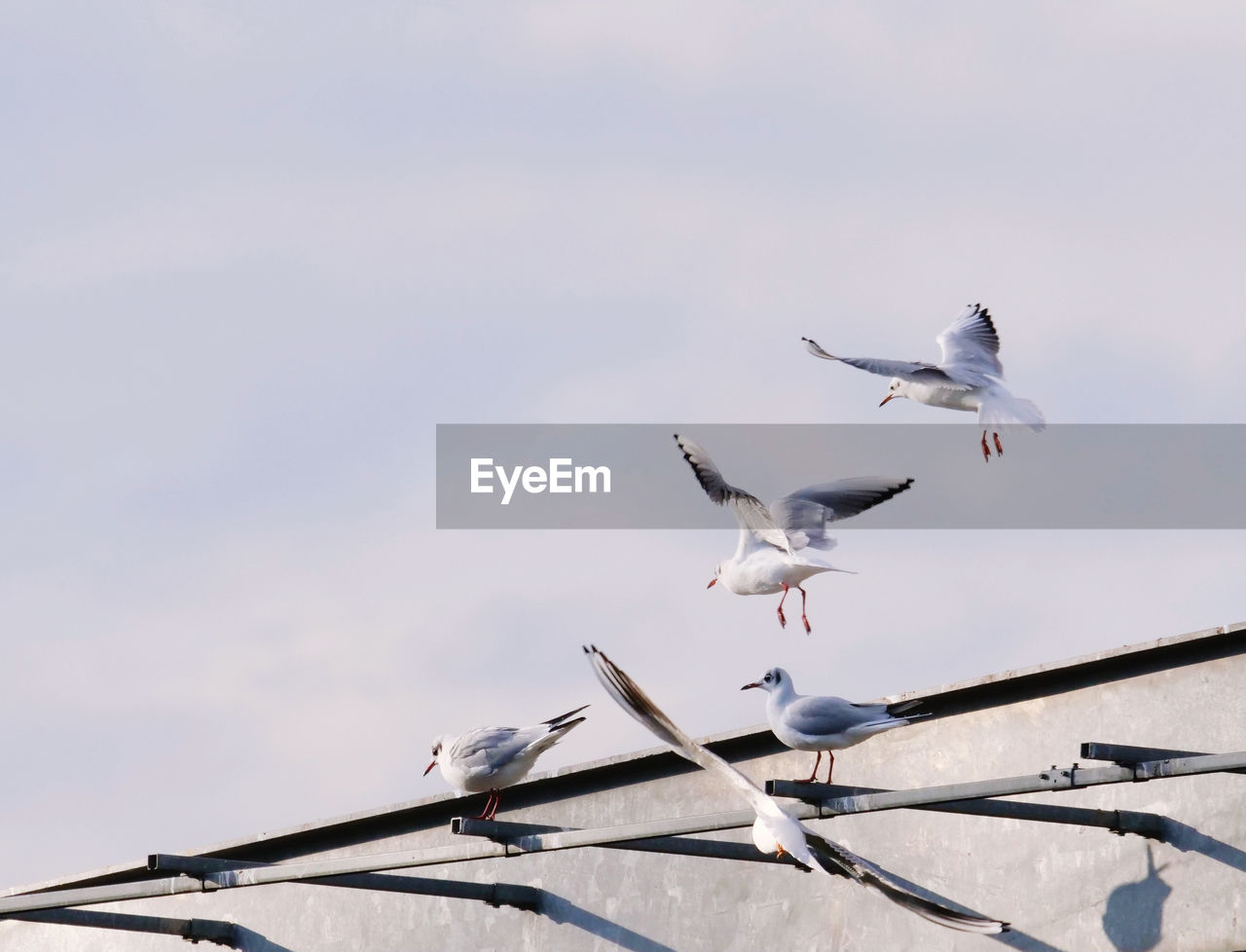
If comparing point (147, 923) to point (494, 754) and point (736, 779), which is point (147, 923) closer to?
point (494, 754)

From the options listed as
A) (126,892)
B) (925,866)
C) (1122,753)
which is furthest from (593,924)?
(1122,753)

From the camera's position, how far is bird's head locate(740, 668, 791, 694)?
38.8 ft

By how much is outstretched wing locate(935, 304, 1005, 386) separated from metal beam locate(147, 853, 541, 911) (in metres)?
4.45

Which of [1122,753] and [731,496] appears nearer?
[1122,753]

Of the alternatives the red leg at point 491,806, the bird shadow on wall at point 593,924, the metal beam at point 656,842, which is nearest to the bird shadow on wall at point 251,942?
the red leg at point 491,806

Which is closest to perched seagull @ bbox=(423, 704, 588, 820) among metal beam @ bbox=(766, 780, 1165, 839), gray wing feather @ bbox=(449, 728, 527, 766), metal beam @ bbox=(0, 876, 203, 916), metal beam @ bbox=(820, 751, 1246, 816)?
gray wing feather @ bbox=(449, 728, 527, 766)

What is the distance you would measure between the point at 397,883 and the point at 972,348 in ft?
16.0

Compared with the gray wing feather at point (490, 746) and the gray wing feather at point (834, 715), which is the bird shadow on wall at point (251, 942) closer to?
the gray wing feather at point (490, 746)

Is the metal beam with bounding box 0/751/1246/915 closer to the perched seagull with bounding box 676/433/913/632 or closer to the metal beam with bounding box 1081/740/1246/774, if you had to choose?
the metal beam with bounding box 1081/740/1246/774

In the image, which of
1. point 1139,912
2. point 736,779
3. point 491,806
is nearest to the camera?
point 736,779

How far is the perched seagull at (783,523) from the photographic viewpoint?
11.8 metres

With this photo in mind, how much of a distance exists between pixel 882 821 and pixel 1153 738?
5.92 ft

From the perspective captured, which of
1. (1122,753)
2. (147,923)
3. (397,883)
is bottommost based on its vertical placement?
(147,923)

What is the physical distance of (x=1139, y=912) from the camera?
1075cm
